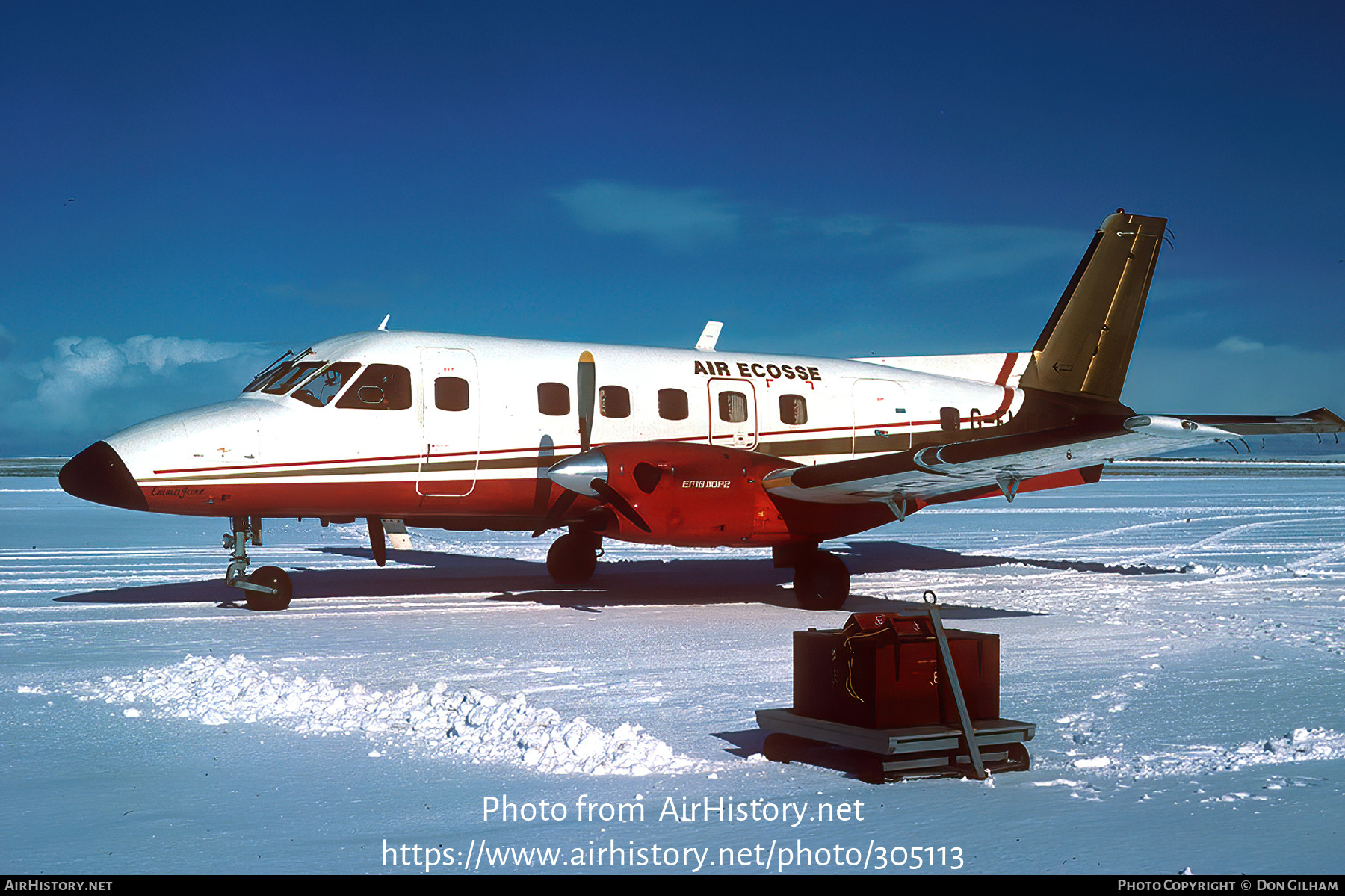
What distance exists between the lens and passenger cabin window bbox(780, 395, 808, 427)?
1549 centimetres

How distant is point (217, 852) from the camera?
470cm

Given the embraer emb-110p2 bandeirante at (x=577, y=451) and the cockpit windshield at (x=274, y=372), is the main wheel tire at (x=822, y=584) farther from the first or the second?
the cockpit windshield at (x=274, y=372)

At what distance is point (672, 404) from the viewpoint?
14836 millimetres

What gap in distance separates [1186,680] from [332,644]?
708 centimetres

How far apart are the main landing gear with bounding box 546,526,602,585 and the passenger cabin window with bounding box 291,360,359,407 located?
4.13m

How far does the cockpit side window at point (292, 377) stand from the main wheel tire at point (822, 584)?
614cm

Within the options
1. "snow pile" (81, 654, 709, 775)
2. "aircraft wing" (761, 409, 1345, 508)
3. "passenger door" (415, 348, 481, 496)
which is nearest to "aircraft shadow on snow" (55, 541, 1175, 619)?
"aircraft wing" (761, 409, 1345, 508)

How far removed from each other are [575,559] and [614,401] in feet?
8.60

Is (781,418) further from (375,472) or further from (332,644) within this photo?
(332,644)

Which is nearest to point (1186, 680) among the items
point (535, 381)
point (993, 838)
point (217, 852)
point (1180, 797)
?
point (1180, 797)

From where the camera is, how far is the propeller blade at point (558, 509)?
1395 cm

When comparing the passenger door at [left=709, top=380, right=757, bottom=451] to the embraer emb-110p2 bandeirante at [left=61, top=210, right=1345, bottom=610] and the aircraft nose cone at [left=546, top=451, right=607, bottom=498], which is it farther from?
the aircraft nose cone at [left=546, top=451, right=607, bottom=498]

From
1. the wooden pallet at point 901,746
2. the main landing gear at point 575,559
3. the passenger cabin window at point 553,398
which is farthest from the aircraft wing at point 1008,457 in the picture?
the wooden pallet at point 901,746

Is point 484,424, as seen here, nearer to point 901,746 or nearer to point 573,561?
point 573,561
